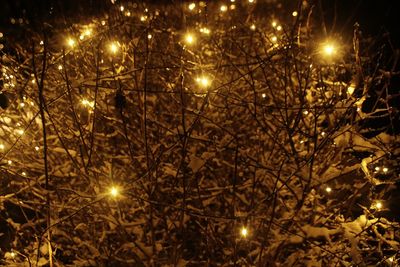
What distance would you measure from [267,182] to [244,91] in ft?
4.20

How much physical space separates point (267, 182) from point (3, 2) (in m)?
9.49

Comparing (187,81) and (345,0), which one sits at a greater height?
(345,0)

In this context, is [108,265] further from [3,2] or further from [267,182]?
[3,2]

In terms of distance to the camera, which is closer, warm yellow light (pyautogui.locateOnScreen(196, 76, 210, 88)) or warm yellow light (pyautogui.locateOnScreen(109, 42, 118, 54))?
warm yellow light (pyautogui.locateOnScreen(109, 42, 118, 54))

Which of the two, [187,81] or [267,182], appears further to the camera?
[187,81]

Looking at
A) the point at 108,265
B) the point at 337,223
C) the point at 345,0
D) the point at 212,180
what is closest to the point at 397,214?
the point at 337,223

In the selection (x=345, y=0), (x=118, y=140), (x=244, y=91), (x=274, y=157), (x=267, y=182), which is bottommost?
(x=267, y=182)

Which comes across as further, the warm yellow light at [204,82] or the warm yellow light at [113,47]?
the warm yellow light at [204,82]

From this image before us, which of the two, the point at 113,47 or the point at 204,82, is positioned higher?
the point at 113,47

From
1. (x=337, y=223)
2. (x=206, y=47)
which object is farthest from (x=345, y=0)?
(x=337, y=223)

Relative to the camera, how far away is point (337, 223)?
3385 millimetres

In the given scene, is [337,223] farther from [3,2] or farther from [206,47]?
[3,2]

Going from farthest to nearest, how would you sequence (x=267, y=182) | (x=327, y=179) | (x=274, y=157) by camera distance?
(x=274, y=157) < (x=267, y=182) < (x=327, y=179)

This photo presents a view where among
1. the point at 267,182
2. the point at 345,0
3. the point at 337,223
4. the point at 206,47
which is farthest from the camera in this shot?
the point at 345,0
